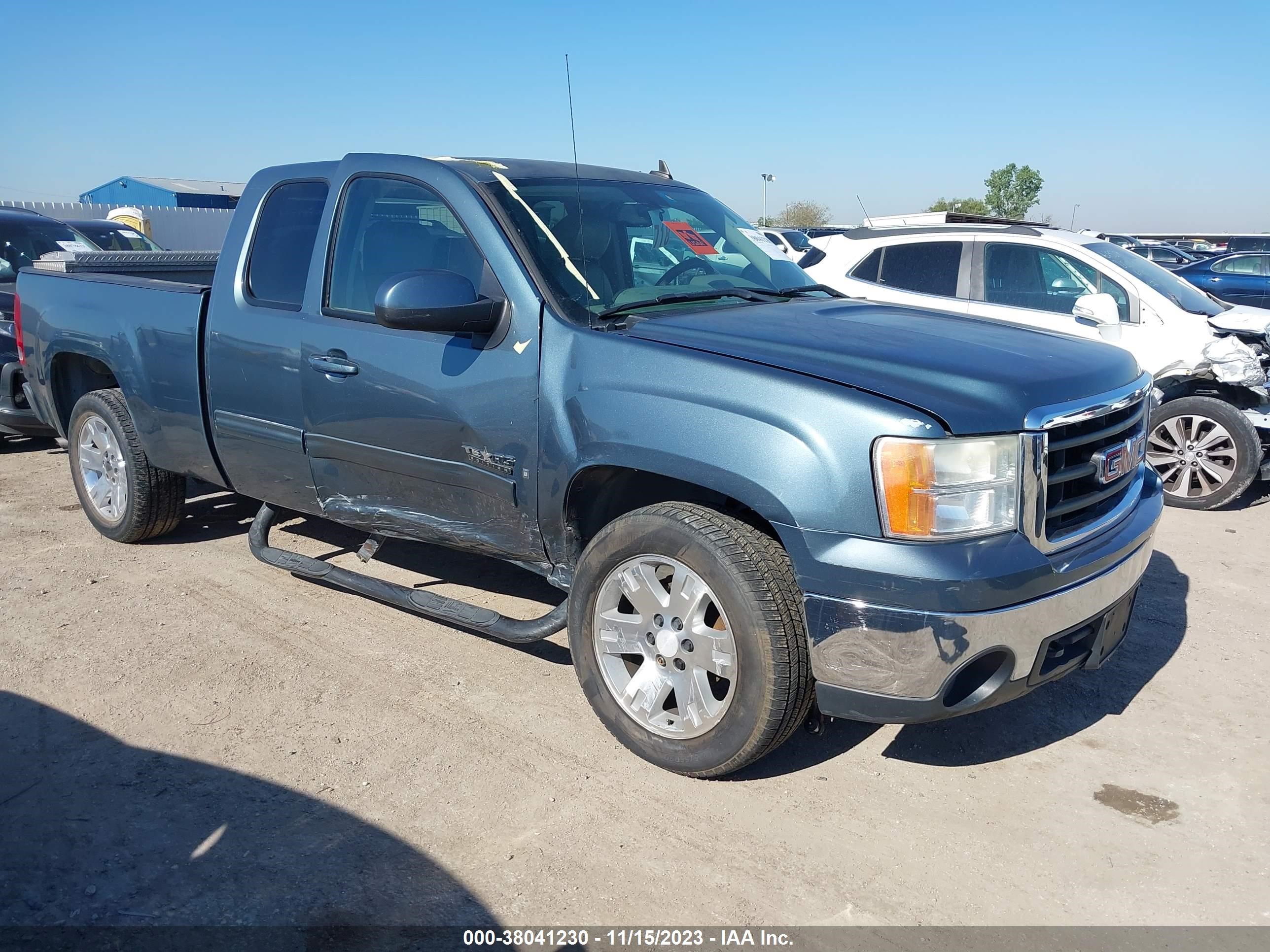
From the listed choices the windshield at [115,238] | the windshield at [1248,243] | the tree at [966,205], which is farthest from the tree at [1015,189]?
the windshield at [115,238]

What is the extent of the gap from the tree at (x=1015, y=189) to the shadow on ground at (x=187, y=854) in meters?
66.7

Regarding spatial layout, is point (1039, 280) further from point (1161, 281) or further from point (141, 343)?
point (141, 343)

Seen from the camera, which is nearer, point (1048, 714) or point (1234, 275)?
point (1048, 714)

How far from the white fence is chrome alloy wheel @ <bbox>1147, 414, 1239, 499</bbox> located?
28395 millimetres

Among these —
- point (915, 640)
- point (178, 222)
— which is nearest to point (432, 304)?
point (915, 640)

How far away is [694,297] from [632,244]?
1.20 feet

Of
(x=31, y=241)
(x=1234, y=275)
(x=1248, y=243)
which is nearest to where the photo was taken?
(x=31, y=241)

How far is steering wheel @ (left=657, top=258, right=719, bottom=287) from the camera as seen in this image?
12.9 ft

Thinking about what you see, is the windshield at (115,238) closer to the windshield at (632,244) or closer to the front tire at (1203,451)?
the windshield at (632,244)

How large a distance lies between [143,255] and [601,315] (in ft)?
13.4

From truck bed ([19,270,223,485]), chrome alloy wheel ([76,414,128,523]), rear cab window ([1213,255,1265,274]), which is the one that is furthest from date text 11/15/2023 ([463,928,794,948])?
rear cab window ([1213,255,1265,274])

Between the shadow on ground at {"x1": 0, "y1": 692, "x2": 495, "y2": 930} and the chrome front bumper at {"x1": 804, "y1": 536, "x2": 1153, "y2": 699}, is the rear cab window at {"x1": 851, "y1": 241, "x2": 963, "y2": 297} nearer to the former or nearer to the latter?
the chrome front bumper at {"x1": 804, "y1": 536, "x2": 1153, "y2": 699}

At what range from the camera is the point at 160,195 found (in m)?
46.5

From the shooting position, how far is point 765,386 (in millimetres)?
2949
